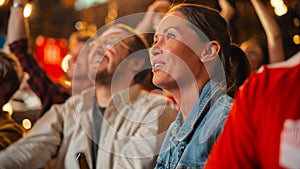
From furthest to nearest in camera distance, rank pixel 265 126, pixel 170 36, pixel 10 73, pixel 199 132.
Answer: pixel 10 73 < pixel 170 36 < pixel 199 132 < pixel 265 126

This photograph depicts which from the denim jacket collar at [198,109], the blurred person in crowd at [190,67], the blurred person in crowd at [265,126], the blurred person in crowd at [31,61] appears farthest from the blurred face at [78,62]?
the blurred person in crowd at [265,126]

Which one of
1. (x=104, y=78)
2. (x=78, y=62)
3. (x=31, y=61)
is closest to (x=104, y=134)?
(x=104, y=78)

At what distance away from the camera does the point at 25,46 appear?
140cm

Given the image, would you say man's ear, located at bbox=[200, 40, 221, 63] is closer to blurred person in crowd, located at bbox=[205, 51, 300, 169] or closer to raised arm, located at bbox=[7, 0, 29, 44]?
blurred person in crowd, located at bbox=[205, 51, 300, 169]

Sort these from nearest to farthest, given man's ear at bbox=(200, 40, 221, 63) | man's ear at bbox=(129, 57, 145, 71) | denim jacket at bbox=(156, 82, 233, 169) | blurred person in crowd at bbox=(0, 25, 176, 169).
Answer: denim jacket at bbox=(156, 82, 233, 169) → man's ear at bbox=(200, 40, 221, 63) → blurred person in crowd at bbox=(0, 25, 176, 169) → man's ear at bbox=(129, 57, 145, 71)

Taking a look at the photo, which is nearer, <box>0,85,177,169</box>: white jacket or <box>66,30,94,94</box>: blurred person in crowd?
<box>0,85,177,169</box>: white jacket

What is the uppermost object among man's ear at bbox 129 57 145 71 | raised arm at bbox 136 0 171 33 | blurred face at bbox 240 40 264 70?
raised arm at bbox 136 0 171 33

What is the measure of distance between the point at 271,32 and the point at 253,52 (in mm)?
58

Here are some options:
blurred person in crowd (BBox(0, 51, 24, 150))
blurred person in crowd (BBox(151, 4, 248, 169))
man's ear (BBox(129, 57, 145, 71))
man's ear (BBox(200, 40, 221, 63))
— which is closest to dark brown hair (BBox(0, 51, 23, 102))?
blurred person in crowd (BBox(0, 51, 24, 150))

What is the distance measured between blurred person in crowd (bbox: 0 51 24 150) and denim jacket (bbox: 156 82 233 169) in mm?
513

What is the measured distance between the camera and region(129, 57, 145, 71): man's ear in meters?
1.19

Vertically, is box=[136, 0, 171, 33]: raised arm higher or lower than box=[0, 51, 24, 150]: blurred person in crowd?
higher

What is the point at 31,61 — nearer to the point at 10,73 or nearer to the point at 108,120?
the point at 10,73

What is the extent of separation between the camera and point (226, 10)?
3.57 feet
